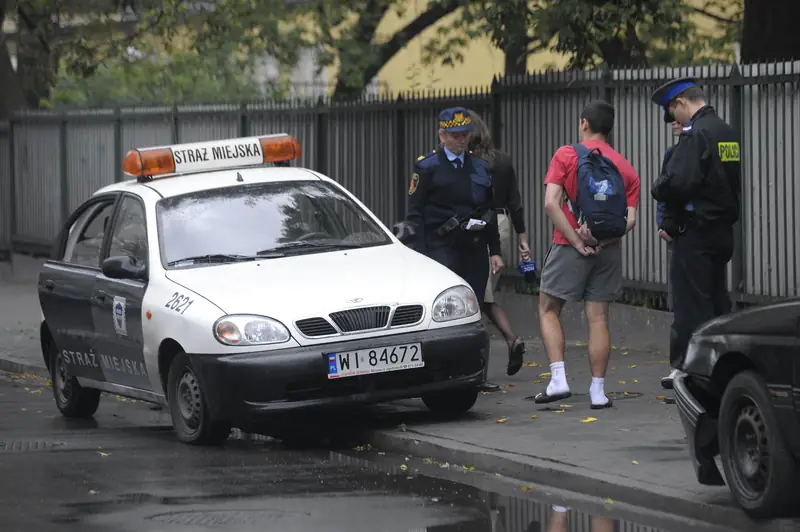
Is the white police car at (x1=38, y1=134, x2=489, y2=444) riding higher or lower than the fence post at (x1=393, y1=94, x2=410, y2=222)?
lower

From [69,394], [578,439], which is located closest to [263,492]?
[578,439]

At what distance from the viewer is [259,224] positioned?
36.2 feet

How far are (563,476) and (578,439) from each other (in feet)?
3.29

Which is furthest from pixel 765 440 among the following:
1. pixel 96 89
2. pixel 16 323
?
pixel 96 89

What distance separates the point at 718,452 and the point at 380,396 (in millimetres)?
2807

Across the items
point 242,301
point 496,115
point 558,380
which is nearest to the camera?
point 242,301

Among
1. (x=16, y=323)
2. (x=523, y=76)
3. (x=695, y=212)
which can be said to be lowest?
(x=16, y=323)

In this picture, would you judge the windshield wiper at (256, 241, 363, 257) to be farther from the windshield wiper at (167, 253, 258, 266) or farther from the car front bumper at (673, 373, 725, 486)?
the car front bumper at (673, 373, 725, 486)

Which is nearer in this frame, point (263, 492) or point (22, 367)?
point (263, 492)

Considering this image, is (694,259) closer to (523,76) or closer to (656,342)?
(656,342)

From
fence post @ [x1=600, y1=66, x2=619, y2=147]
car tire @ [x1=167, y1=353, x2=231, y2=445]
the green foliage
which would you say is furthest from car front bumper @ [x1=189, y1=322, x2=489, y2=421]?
the green foliage

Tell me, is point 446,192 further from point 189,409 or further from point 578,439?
point 578,439

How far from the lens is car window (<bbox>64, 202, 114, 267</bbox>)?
38.4 ft

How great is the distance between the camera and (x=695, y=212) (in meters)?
10.3
